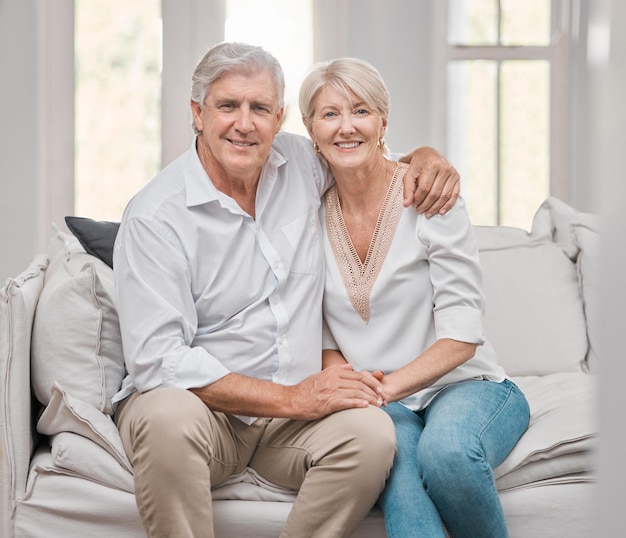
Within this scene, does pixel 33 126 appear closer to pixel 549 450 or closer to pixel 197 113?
pixel 197 113

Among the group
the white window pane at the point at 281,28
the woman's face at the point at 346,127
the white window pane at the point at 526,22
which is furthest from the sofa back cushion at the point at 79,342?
the white window pane at the point at 526,22

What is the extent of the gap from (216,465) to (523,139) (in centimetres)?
248

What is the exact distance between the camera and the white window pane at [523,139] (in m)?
3.46

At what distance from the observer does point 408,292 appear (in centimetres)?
170

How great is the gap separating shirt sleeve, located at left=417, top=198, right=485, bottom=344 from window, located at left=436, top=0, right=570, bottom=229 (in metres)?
1.79

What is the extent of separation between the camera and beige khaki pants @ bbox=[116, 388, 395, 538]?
4.55ft

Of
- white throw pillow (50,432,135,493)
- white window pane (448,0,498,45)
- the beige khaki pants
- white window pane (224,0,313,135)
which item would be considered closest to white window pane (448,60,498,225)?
white window pane (448,0,498,45)

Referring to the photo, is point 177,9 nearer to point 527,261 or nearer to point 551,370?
point 527,261

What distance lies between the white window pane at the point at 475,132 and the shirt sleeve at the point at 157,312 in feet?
6.84

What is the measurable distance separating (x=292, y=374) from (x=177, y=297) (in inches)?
11.8

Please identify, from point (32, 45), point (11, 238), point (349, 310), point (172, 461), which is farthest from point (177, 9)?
point (172, 461)

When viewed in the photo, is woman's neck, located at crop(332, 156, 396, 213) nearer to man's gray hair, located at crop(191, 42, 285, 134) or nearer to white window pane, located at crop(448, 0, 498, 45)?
man's gray hair, located at crop(191, 42, 285, 134)

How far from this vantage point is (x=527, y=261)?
7.54 ft

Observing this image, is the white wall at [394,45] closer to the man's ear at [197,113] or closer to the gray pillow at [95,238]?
the gray pillow at [95,238]
